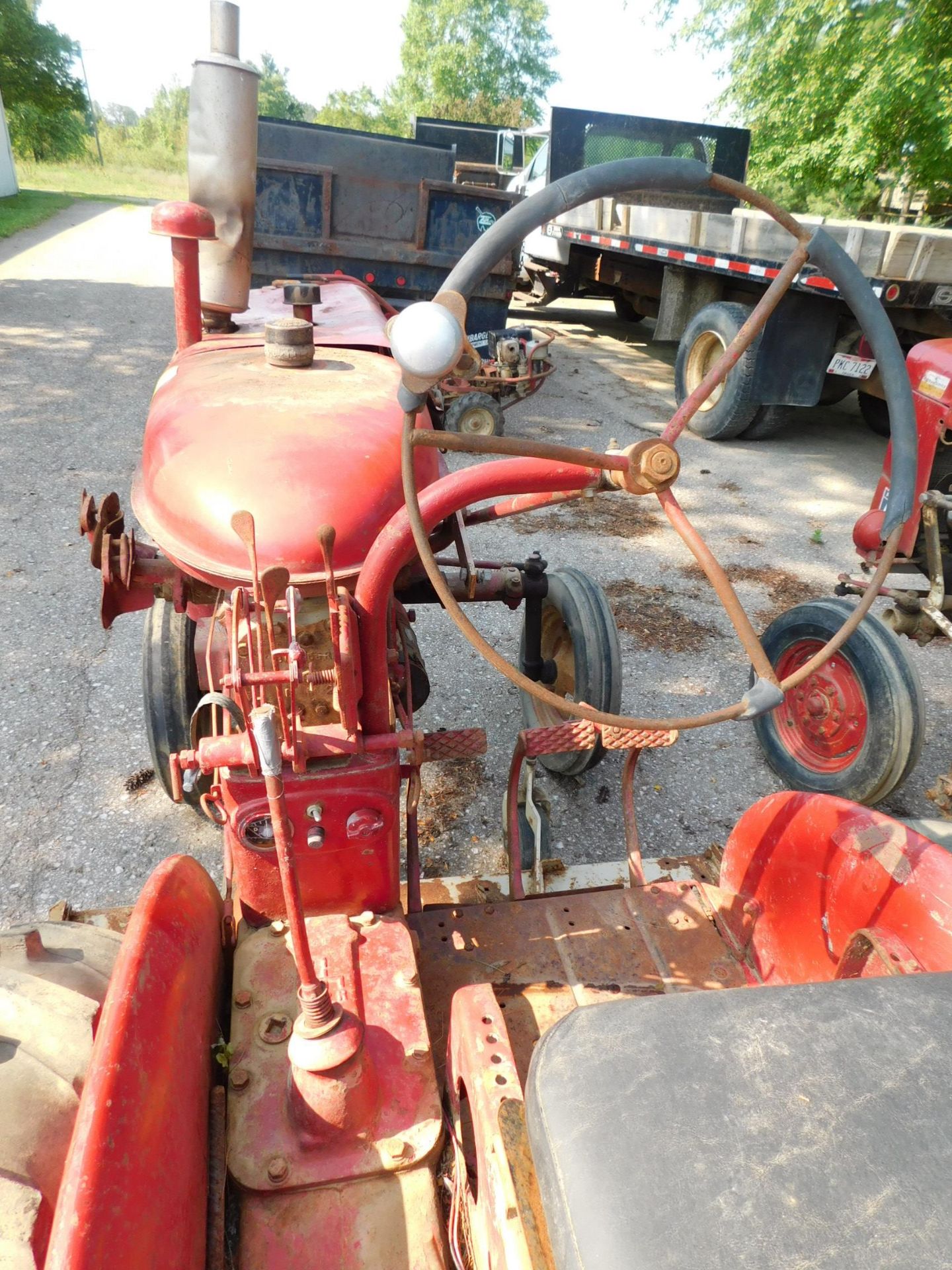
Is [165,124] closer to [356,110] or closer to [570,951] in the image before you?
[356,110]

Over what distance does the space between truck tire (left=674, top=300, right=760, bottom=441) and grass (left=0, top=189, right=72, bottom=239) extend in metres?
12.7

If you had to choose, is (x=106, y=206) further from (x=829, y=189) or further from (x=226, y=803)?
(x=226, y=803)

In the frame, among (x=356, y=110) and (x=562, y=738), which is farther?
(x=356, y=110)

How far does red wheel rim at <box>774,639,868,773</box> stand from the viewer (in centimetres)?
265

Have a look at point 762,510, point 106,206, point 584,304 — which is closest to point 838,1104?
point 762,510

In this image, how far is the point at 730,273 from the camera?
6066mm

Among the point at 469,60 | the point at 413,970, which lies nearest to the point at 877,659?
the point at 413,970

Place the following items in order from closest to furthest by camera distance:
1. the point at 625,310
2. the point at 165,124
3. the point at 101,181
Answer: the point at 625,310, the point at 101,181, the point at 165,124

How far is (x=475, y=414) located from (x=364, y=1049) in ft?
15.5

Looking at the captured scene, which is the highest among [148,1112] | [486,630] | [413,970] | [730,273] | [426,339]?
[730,273]

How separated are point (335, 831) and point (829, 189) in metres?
10.5

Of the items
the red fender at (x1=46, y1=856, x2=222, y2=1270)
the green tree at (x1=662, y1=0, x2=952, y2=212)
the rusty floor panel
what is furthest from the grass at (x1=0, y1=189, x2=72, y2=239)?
the red fender at (x1=46, y1=856, x2=222, y2=1270)

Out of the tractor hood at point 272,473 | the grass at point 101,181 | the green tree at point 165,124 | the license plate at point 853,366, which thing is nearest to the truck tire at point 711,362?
the license plate at point 853,366

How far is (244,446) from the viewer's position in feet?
5.31
